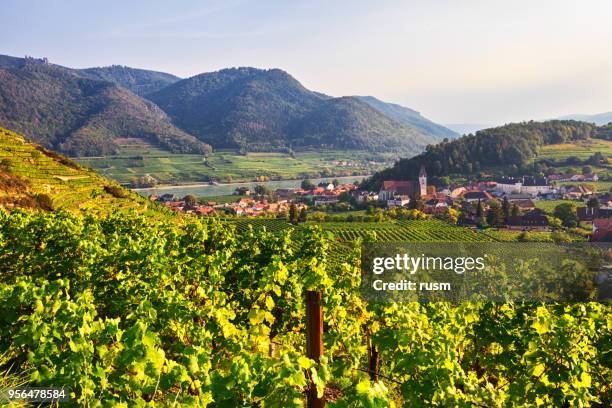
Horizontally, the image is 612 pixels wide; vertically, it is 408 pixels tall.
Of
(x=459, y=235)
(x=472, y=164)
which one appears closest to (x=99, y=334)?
(x=459, y=235)

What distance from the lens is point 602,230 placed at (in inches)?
2405

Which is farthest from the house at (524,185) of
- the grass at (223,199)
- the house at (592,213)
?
the grass at (223,199)

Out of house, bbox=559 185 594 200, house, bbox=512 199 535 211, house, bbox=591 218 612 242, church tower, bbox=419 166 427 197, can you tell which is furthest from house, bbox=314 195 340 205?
house, bbox=591 218 612 242

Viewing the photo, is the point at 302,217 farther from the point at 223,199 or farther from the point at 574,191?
the point at 574,191

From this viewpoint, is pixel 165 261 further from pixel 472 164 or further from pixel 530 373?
pixel 472 164

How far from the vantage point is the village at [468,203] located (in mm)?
74588

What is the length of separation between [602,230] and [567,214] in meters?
15.5

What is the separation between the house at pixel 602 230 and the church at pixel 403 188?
149ft

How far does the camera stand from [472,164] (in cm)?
12288

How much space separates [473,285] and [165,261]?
5490 millimetres

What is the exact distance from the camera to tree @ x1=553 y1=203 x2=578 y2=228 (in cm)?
7406

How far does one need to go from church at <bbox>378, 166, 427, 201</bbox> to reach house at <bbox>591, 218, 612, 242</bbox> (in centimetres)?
4547

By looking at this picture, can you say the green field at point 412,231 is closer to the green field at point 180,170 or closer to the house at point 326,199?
the house at point 326,199

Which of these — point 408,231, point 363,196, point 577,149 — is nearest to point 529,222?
point 408,231
